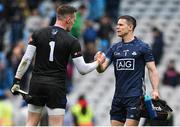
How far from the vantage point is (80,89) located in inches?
856

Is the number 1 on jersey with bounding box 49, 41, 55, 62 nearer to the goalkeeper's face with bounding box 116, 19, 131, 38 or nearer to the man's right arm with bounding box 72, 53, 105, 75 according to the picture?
the man's right arm with bounding box 72, 53, 105, 75

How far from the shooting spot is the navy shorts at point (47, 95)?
12.0 meters

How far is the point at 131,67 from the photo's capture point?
12211mm

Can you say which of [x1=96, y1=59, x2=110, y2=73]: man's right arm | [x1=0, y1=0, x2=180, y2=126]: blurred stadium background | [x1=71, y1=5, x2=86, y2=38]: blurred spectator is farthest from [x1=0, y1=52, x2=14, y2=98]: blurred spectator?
[x1=96, y1=59, x2=110, y2=73]: man's right arm

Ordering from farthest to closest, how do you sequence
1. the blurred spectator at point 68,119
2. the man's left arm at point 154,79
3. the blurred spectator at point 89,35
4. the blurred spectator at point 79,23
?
the blurred spectator at point 89,35, the blurred spectator at point 79,23, the blurred spectator at point 68,119, the man's left arm at point 154,79

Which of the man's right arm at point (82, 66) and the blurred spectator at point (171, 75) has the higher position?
the man's right arm at point (82, 66)

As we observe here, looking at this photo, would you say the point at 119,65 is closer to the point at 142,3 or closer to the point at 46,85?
the point at 46,85

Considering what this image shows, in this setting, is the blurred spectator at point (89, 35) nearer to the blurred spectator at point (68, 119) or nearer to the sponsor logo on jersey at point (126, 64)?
the blurred spectator at point (68, 119)

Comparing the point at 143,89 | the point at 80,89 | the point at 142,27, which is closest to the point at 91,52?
the point at 80,89

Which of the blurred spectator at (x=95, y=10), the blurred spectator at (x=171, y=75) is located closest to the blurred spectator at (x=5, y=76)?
the blurred spectator at (x=95, y=10)

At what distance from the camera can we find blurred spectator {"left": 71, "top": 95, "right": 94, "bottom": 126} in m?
18.8

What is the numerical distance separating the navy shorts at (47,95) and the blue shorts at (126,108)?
0.82 meters

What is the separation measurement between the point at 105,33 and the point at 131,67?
33.7ft

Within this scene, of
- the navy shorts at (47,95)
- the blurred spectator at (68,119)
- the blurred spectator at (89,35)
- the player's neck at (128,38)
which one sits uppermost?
the player's neck at (128,38)
